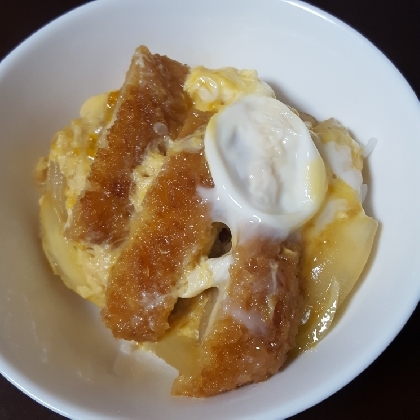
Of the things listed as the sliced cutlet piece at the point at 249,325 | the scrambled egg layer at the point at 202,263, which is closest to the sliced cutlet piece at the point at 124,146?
the scrambled egg layer at the point at 202,263

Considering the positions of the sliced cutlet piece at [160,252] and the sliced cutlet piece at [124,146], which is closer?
the sliced cutlet piece at [160,252]

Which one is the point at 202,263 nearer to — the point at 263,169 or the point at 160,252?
the point at 160,252

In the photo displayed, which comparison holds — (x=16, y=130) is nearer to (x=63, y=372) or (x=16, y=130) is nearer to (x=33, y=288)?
(x=33, y=288)

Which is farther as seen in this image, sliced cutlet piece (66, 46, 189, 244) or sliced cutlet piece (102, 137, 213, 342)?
sliced cutlet piece (66, 46, 189, 244)

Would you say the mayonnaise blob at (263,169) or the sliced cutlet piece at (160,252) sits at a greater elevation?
the mayonnaise blob at (263,169)

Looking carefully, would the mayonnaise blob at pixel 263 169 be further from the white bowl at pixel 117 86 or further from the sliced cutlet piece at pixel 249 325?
the white bowl at pixel 117 86

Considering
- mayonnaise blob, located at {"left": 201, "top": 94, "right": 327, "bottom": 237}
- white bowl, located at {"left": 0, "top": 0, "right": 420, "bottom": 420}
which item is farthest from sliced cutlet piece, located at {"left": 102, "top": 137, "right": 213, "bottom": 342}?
white bowl, located at {"left": 0, "top": 0, "right": 420, "bottom": 420}

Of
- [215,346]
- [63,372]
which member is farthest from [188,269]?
[63,372]

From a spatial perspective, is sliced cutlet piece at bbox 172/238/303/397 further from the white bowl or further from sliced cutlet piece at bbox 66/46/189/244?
sliced cutlet piece at bbox 66/46/189/244
